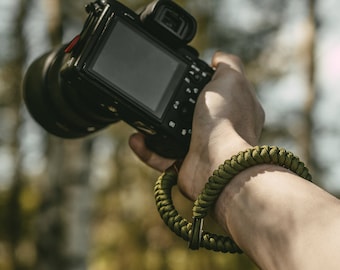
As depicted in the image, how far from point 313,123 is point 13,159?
6511 mm

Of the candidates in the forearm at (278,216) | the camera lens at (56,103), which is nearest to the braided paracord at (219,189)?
the forearm at (278,216)

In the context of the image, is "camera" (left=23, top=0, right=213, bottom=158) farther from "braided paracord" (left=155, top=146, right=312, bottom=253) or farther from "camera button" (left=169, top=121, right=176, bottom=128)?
"braided paracord" (left=155, top=146, right=312, bottom=253)

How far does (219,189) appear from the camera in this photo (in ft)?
4.27

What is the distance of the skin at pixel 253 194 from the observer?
106 cm

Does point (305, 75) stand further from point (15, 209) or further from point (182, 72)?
point (15, 209)

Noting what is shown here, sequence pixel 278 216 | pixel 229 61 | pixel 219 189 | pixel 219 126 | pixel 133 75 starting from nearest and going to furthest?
pixel 278 216 < pixel 219 189 < pixel 219 126 < pixel 133 75 < pixel 229 61

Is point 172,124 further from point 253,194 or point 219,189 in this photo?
point 253,194

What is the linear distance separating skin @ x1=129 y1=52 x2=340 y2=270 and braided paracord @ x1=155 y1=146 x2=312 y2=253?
0.02m

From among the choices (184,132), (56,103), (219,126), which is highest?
(219,126)

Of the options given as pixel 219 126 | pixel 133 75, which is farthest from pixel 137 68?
pixel 219 126

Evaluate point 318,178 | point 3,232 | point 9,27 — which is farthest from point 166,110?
point 3,232

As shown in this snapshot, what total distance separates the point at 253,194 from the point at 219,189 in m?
0.11

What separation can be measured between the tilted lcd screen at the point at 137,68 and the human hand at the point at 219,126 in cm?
10

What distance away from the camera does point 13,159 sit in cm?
1145
